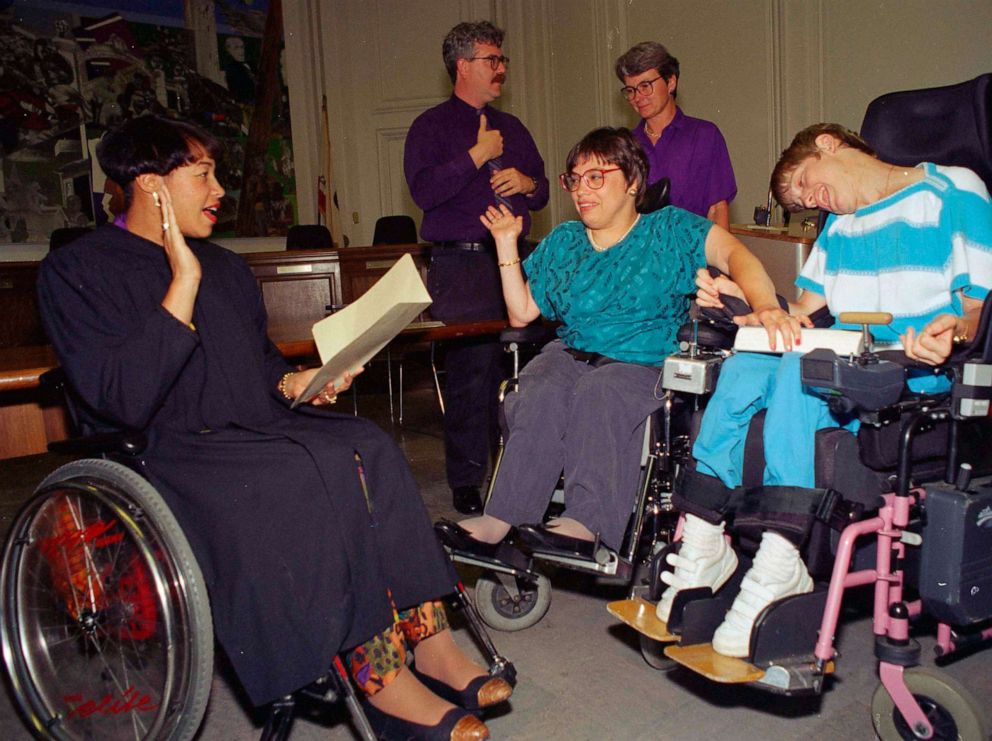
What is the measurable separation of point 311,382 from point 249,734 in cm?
74

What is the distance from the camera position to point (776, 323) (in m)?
1.76

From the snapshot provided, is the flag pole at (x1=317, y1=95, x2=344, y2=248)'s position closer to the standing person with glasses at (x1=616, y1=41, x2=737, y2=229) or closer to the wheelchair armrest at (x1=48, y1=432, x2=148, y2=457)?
the standing person with glasses at (x1=616, y1=41, x2=737, y2=229)

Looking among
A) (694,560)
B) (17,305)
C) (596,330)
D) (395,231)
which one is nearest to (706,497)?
(694,560)

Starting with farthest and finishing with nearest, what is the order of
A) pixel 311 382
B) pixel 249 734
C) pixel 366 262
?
pixel 366 262 < pixel 249 734 < pixel 311 382

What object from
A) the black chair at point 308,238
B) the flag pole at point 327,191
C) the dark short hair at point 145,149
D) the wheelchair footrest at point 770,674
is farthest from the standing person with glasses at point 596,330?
the flag pole at point 327,191

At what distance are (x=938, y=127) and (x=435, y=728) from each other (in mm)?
1629

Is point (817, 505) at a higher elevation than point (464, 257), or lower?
lower

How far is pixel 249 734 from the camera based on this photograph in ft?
6.13

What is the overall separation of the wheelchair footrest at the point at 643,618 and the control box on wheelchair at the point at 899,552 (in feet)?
0.31

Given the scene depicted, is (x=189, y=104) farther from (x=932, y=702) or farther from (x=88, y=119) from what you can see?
(x=932, y=702)

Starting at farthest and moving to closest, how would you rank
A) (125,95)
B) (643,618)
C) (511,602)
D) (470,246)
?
(125,95) → (470,246) → (511,602) → (643,618)

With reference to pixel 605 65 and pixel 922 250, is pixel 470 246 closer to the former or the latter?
pixel 922 250

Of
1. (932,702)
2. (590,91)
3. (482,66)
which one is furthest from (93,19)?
(932,702)

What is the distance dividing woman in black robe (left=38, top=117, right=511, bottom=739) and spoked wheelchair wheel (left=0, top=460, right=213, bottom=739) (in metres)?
0.08
